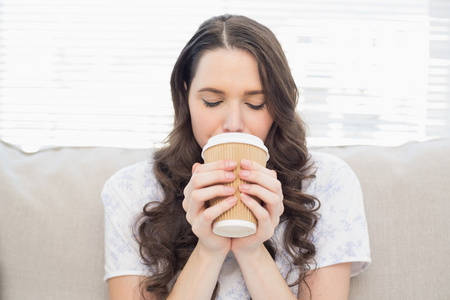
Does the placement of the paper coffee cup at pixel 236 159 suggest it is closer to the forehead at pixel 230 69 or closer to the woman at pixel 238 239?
the woman at pixel 238 239

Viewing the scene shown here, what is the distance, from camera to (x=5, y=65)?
7.91ft

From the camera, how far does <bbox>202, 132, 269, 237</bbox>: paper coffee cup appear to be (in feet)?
2.97

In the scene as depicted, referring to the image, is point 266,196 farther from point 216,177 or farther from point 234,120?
point 234,120

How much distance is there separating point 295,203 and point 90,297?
2.25 ft

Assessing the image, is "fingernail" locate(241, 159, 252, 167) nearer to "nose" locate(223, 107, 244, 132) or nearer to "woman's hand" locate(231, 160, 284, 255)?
"woman's hand" locate(231, 160, 284, 255)

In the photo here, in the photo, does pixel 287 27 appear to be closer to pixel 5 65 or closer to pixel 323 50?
pixel 323 50

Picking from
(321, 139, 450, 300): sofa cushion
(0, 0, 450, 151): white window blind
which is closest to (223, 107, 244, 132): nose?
(321, 139, 450, 300): sofa cushion

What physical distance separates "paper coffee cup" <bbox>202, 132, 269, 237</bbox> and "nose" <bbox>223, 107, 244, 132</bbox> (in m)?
0.27

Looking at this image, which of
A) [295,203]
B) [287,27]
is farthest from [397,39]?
[295,203]

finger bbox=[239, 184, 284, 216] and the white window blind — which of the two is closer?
finger bbox=[239, 184, 284, 216]

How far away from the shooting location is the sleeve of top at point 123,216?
4.33 feet

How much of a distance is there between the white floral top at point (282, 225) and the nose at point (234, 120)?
0.32 m

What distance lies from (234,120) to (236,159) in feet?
1.02

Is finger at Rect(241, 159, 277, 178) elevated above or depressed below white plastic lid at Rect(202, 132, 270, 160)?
below
